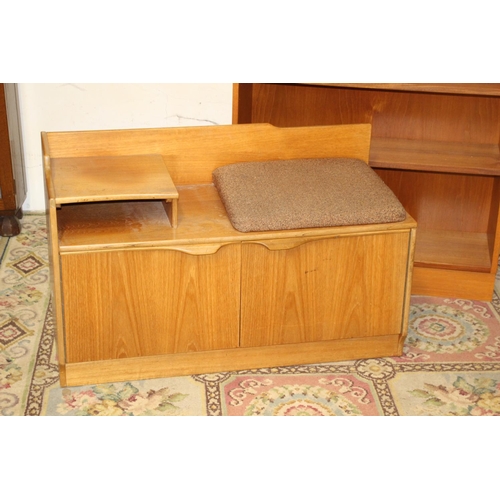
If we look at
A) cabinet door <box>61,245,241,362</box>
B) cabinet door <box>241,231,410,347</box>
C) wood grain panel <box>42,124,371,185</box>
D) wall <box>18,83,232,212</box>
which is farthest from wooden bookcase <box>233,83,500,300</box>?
cabinet door <box>61,245,241,362</box>

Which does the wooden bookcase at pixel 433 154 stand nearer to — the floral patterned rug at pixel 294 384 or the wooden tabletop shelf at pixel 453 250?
the wooden tabletop shelf at pixel 453 250

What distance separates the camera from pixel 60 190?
2.07m

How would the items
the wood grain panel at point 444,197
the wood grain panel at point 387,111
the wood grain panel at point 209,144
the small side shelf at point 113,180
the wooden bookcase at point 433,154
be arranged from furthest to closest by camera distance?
1. the wood grain panel at point 444,197
2. the wood grain panel at point 387,111
3. the wooden bookcase at point 433,154
4. the wood grain panel at point 209,144
5. the small side shelf at point 113,180

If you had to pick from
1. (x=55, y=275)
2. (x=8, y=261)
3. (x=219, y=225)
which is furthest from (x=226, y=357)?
(x=8, y=261)

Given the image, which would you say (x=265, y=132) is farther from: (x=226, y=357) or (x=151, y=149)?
(x=226, y=357)

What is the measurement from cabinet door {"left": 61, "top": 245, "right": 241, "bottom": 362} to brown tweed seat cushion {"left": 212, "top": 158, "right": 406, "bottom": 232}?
12 centimetres

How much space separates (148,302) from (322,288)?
1.57ft

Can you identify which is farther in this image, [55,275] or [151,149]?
[151,149]

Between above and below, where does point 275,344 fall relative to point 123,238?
below

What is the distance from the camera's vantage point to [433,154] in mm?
2721

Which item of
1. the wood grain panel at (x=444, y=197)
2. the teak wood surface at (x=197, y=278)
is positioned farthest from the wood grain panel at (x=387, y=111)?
the teak wood surface at (x=197, y=278)

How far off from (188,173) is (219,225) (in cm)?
30

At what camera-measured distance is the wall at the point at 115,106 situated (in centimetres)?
311

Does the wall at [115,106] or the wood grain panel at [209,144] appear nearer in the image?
the wood grain panel at [209,144]
